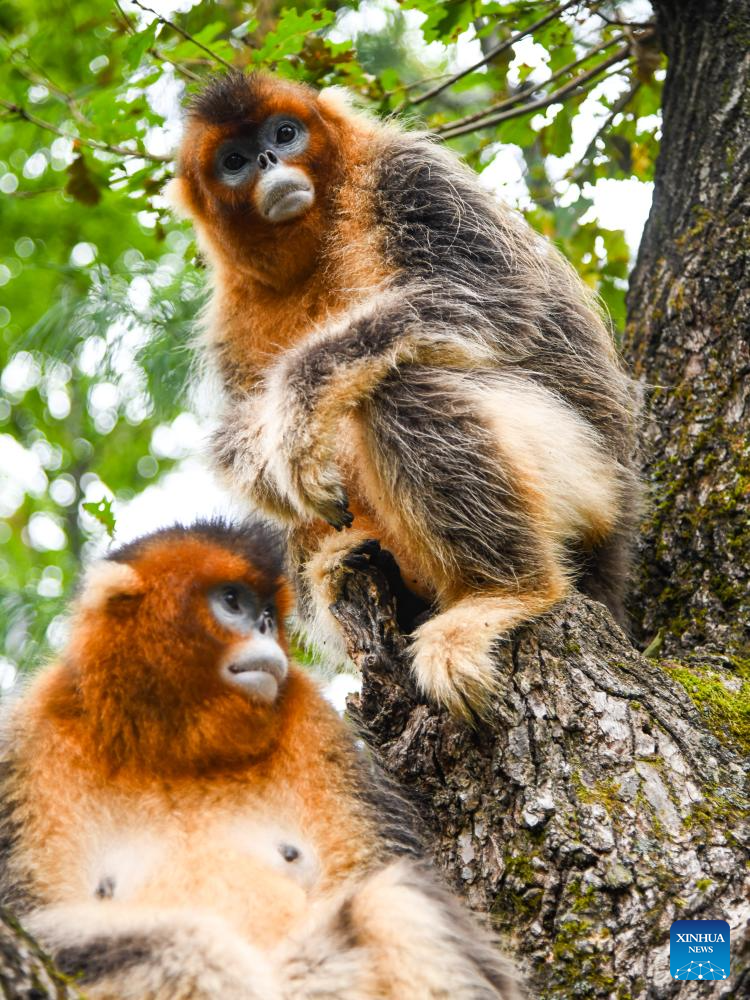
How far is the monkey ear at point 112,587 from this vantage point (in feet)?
9.98

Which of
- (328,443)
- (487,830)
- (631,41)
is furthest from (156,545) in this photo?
(631,41)

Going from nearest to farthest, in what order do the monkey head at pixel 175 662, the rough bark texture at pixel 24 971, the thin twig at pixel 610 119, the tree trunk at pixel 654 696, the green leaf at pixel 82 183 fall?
the rough bark texture at pixel 24 971
the tree trunk at pixel 654 696
the monkey head at pixel 175 662
the green leaf at pixel 82 183
the thin twig at pixel 610 119

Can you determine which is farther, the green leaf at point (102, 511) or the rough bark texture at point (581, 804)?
the green leaf at point (102, 511)

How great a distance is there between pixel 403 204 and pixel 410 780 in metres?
2.13

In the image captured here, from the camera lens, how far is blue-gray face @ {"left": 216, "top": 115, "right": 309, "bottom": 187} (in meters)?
4.30

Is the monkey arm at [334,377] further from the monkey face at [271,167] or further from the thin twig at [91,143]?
the thin twig at [91,143]

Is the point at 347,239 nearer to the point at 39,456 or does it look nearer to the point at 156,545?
the point at 156,545

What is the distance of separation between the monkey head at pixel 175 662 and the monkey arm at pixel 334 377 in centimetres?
61

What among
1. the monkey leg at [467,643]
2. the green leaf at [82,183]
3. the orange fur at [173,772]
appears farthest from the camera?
the green leaf at [82,183]

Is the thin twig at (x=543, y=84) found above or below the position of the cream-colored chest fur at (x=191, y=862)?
above

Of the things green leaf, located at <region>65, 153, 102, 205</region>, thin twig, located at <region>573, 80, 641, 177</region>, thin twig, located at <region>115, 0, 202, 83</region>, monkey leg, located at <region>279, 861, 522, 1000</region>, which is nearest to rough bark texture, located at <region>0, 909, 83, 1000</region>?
monkey leg, located at <region>279, 861, 522, 1000</region>

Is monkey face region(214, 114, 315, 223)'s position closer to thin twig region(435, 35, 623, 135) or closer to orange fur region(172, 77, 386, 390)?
orange fur region(172, 77, 386, 390)

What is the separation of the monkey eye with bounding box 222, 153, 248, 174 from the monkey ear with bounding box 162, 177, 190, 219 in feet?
0.84

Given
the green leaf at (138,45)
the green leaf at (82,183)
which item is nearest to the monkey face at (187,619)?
the green leaf at (138,45)
